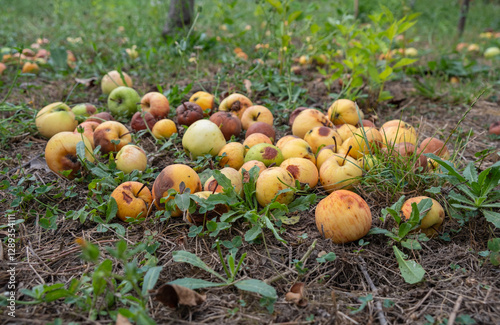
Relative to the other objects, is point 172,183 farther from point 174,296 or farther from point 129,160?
point 174,296

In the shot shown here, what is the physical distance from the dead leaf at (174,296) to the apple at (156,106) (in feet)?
7.02

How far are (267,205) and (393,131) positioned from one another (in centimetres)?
125

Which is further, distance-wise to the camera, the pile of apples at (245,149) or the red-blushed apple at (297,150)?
the red-blushed apple at (297,150)

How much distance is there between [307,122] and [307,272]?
1543mm

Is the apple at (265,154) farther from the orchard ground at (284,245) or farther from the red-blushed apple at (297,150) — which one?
the orchard ground at (284,245)

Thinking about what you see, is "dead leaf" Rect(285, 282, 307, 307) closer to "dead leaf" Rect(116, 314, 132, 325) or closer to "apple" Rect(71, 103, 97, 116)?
"dead leaf" Rect(116, 314, 132, 325)

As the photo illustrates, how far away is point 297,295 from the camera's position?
60.2 inches

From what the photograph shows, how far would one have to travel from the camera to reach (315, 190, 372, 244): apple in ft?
6.01

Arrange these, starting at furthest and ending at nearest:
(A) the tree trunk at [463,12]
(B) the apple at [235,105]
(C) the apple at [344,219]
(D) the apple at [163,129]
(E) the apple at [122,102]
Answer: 1. (A) the tree trunk at [463,12]
2. (E) the apple at [122,102]
3. (B) the apple at [235,105]
4. (D) the apple at [163,129]
5. (C) the apple at [344,219]

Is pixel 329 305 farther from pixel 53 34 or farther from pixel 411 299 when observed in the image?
pixel 53 34

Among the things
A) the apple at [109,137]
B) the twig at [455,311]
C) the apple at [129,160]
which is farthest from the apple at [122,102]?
the twig at [455,311]

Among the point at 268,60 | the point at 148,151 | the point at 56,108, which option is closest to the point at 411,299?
the point at 148,151

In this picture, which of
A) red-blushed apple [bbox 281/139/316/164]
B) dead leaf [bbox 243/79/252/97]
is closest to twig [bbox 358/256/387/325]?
red-blushed apple [bbox 281/139/316/164]

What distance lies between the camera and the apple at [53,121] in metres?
3.00
